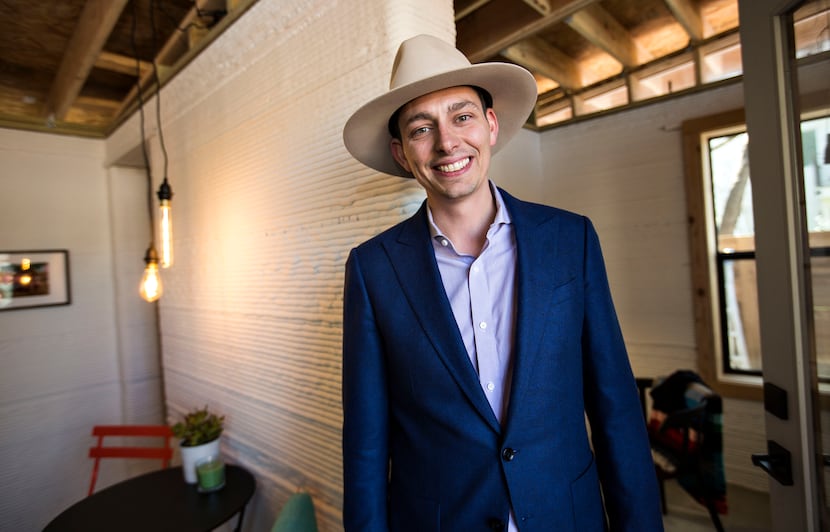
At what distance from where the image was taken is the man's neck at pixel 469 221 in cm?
102

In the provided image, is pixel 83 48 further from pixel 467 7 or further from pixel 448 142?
pixel 448 142

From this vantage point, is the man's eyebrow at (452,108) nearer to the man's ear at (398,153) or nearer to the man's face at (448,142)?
the man's face at (448,142)

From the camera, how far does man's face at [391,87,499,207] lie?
3.09ft

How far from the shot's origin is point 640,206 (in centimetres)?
331

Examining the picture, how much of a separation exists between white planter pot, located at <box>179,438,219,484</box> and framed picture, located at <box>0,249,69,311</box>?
202 centimetres

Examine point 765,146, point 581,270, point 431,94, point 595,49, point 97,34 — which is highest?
point 595,49

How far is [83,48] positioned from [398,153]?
7.19 feet

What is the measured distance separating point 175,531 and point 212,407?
76 centimetres

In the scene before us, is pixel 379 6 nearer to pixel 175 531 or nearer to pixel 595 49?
pixel 175 531

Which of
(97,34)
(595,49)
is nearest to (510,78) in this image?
(97,34)

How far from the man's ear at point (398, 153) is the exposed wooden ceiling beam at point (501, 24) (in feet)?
4.48

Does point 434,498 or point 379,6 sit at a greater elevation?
point 379,6

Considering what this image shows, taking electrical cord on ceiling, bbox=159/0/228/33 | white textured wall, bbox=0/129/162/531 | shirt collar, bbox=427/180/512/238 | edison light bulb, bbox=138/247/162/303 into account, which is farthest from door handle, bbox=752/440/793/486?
white textured wall, bbox=0/129/162/531

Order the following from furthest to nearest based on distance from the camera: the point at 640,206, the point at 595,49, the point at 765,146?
the point at 640,206 → the point at 595,49 → the point at 765,146
